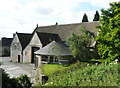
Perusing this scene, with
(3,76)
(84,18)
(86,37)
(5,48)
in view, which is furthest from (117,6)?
(5,48)

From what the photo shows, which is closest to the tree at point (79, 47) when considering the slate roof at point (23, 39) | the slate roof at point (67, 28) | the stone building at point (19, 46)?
the slate roof at point (67, 28)

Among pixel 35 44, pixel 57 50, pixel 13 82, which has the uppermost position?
pixel 35 44

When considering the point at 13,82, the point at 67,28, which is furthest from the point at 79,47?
the point at 13,82

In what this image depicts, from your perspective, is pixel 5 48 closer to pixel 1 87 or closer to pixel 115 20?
pixel 115 20

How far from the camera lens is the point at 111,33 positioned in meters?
21.6

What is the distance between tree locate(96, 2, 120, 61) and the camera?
21234 millimetres

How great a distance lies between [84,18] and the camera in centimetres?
6306

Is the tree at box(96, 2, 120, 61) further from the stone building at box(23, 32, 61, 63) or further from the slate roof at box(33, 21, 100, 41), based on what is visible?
the stone building at box(23, 32, 61, 63)

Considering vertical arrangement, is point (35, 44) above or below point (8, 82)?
above

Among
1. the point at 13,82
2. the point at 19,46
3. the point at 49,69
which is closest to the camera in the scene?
the point at 13,82

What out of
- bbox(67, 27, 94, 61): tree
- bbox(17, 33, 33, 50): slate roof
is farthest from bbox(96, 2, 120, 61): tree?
bbox(17, 33, 33, 50): slate roof

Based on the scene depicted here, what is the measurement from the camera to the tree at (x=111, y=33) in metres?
21.2

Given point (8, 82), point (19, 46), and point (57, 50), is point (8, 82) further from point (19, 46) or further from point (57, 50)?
point (19, 46)

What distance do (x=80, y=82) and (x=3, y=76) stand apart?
582 cm
